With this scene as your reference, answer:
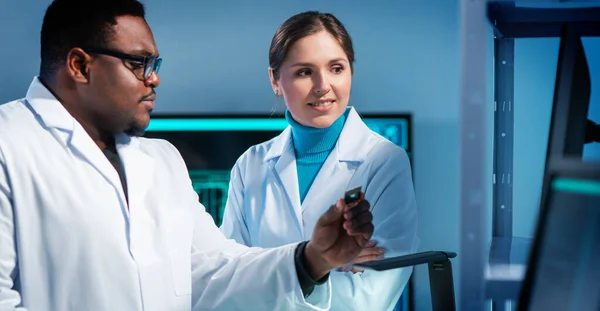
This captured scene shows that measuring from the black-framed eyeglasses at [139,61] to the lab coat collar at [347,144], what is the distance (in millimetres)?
581

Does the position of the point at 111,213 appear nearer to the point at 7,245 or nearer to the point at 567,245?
the point at 7,245

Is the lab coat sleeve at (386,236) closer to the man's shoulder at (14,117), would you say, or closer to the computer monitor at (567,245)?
the man's shoulder at (14,117)

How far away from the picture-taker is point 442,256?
1238mm

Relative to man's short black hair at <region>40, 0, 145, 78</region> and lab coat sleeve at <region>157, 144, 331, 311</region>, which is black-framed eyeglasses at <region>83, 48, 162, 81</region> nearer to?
man's short black hair at <region>40, 0, 145, 78</region>

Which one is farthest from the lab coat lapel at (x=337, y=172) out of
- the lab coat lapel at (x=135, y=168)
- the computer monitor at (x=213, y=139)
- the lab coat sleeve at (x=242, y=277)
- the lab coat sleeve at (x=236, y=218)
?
the computer monitor at (x=213, y=139)

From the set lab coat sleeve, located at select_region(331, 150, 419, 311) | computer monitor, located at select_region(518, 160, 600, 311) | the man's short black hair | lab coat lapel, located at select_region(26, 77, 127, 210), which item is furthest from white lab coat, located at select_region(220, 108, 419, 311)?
computer monitor, located at select_region(518, 160, 600, 311)

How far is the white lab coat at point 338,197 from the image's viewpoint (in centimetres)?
177

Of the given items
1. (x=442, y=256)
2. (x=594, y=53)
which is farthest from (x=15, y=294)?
(x=594, y=53)

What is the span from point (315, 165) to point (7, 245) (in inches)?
37.9

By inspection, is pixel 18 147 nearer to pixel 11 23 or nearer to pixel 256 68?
pixel 256 68

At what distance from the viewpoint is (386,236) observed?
177cm

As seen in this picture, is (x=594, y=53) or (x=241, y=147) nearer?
(x=594, y=53)

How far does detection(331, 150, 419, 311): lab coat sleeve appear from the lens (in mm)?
1741

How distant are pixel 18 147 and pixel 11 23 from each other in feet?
7.73
